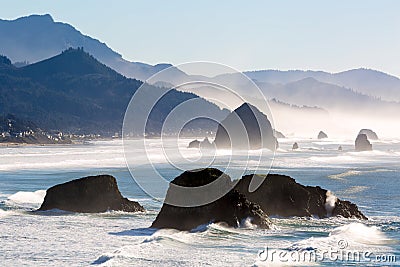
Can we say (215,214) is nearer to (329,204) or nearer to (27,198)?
(329,204)

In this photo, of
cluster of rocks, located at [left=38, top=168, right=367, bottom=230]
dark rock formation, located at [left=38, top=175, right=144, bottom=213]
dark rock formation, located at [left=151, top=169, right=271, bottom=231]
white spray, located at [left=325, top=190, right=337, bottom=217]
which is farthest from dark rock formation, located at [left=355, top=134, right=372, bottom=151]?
dark rock formation, located at [left=151, top=169, right=271, bottom=231]

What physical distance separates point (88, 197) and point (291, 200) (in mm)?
11587

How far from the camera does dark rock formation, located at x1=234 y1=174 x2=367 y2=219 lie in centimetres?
3978

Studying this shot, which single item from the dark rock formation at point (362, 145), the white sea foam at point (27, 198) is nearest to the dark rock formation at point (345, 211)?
the white sea foam at point (27, 198)

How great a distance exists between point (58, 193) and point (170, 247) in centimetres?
1448

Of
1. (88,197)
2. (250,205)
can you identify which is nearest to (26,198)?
(88,197)

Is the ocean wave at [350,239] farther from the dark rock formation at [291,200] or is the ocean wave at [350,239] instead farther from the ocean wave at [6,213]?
the ocean wave at [6,213]

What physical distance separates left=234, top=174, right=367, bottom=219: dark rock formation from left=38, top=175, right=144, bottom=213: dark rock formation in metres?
7.06

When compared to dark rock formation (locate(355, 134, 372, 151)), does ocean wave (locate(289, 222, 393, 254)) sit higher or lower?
lower

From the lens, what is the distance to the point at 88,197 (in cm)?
4112

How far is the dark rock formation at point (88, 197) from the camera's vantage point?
4075cm

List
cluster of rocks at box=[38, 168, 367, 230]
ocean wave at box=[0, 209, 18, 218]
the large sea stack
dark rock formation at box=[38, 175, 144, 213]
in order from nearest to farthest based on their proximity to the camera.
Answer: the large sea stack
ocean wave at box=[0, 209, 18, 218]
cluster of rocks at box=[38, 168, 367, 230]
dark rock formation at box=[38, 175, 144, 213]

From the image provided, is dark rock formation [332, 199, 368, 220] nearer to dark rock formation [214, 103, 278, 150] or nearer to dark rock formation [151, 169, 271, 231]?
dark rock formation [151, 169, 271, 231]

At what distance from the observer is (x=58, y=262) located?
84.1ft
